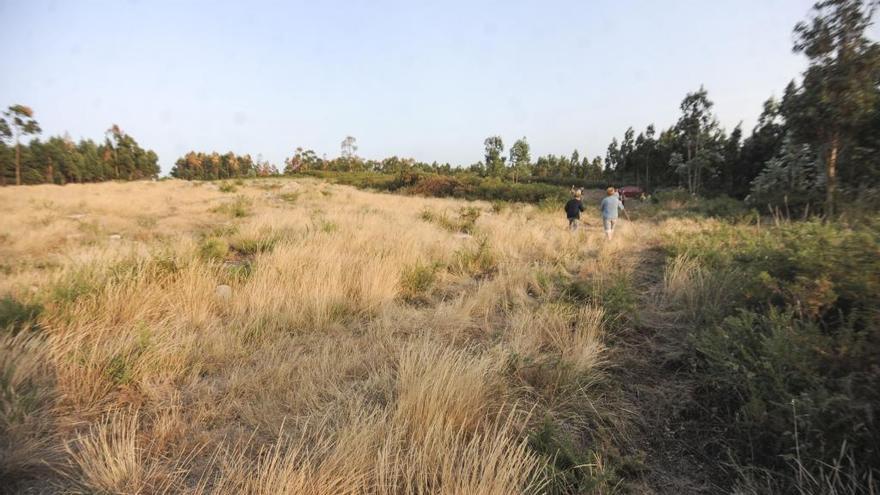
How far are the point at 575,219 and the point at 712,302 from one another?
7655 mm

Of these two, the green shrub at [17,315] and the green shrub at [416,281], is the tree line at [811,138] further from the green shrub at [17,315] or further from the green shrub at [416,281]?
the green shrub at [17,315]

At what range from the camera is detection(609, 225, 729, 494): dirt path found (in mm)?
1976

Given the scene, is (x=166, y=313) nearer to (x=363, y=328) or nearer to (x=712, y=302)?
(x=363, y=328)

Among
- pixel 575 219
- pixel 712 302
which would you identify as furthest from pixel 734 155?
pixel 712 302

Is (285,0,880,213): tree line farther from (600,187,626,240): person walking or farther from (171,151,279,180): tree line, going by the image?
(171,151,279,180): tree line

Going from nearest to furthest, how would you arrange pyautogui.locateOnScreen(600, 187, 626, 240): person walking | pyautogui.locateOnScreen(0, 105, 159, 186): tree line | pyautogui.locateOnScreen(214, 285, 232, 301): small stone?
pyautogui.locateOnScreen(214, 285, 232, 301): small stone < pyautogui.locateOnScreen(600, 187, 626, 240): person walking < pyautogui.locateOnScreen(0, 105, 159, 186): tree line

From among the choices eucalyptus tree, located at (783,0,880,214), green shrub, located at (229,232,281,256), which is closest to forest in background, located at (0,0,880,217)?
eucalyptus tree, located at (783,0,880,214)

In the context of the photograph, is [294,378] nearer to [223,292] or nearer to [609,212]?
[223,292]

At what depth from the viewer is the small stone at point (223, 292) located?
397 centimetres

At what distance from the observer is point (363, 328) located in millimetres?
3697

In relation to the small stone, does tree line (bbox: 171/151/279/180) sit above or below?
above

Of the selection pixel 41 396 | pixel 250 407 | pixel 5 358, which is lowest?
pixel 250 407

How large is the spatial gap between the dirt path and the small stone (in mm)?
Answer: 3934

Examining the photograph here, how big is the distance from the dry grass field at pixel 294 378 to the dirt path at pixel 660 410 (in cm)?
23
